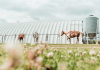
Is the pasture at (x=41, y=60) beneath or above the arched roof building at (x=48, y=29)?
beneath

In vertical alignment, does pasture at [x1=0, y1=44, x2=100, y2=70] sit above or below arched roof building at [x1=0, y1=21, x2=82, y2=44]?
below

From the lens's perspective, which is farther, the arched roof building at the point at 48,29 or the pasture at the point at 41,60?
the arched roof building at the point at 48,29

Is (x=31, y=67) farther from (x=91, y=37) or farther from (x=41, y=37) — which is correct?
(x=91, y=37)

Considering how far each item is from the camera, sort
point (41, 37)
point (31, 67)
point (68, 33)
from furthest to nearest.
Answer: point (41, 37) < point (68, 33) < point (31, 67)

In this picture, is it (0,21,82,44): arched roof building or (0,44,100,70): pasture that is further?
(0,21,82,44): arched roof building

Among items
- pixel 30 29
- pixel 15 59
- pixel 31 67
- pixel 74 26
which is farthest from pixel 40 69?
pixel 30 29

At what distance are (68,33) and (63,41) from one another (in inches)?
193

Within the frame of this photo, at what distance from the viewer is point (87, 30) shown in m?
29.1

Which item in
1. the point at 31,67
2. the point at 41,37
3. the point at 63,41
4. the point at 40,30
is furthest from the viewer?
the point at 40,30

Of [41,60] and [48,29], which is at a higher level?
[48,29]

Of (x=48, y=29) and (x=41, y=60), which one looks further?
(x=48, y=29)

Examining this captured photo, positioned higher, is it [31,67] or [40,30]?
[40,30]

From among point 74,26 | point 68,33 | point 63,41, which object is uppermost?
point 74,26

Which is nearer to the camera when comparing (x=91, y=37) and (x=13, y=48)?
(x=13, y=48)
